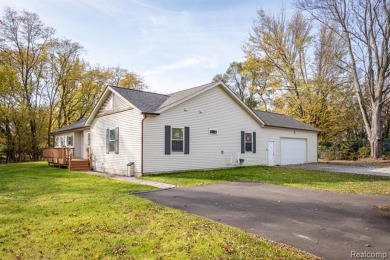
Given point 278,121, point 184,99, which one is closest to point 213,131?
point 184,99

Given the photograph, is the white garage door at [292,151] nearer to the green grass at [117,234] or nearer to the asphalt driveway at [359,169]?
the asphalt driveway at [359,169]

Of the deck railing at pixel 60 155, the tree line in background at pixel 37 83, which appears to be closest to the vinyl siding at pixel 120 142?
the deck railing at pixel 60 155

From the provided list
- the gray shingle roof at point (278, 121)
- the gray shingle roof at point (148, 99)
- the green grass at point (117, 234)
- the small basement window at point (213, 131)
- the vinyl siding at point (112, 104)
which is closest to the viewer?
the green grass at point (117, 234)

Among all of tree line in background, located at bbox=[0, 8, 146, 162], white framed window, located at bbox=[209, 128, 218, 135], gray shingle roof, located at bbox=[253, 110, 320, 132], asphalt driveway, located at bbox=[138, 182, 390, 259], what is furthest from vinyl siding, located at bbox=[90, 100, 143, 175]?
tree line in background, located at bbox=[0, 8, 146, 162]

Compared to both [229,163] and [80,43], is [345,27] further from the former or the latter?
[80,43]

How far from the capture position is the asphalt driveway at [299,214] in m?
4.68

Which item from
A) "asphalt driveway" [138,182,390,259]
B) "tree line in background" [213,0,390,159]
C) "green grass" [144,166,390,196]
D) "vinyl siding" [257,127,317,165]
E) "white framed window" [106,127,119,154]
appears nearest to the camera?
"asphalt driveway" [138,182,390,259]

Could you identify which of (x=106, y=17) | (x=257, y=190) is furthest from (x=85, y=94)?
(x=257, y=190)

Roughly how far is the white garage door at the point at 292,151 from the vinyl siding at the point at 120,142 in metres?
11.6

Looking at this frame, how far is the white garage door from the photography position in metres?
21.2

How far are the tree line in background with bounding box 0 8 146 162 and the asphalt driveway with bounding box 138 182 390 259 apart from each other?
75.3 feet

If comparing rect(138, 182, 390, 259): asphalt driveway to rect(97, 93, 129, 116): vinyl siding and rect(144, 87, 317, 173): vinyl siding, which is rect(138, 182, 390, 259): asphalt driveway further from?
rect(97, 93, 129, 116): vinyl siding

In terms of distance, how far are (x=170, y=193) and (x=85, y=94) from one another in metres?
30.5

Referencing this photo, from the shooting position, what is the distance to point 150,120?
46.5ft
